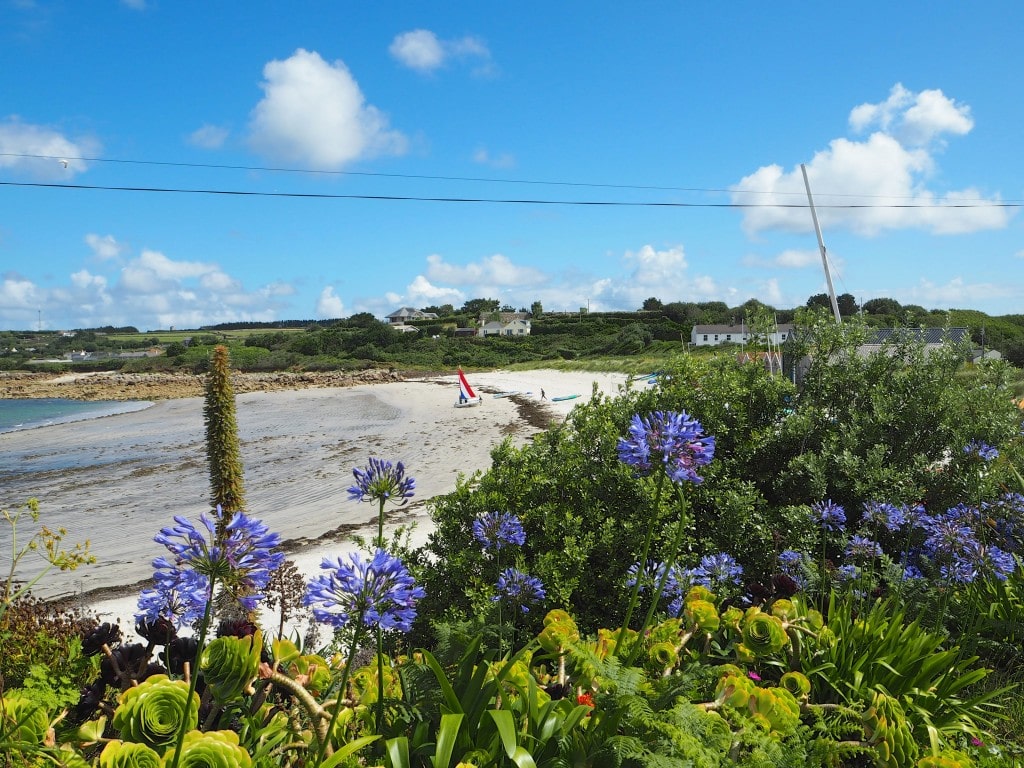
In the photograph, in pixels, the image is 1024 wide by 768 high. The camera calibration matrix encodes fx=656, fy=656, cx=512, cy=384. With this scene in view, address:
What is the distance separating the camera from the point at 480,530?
286 centimetres

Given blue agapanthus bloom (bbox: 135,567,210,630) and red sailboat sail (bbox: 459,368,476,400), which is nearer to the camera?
blue agapanthus bloom (bbox: 135,567,210,630)

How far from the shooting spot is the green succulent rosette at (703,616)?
243cm

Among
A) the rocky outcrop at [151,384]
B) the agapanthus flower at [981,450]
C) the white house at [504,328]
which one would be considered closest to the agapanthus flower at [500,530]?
the agapanthus flower at [981,450]

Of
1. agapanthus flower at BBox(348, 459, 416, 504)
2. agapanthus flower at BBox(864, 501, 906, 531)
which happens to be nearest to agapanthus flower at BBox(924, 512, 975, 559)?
agapanthus flower at BBox(864, 501, 906, 531)

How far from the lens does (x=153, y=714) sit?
5.31ft

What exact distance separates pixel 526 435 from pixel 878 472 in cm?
1564

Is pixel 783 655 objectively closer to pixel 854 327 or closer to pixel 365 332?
pixel 854 327

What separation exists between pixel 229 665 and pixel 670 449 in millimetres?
1360

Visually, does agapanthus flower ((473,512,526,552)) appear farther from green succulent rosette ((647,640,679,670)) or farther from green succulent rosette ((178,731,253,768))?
green succulent rosette ((178,731,253,768))

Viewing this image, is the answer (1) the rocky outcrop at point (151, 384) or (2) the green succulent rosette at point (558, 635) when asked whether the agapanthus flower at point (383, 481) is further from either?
(1) the rocky outcrop at point (151, 384)

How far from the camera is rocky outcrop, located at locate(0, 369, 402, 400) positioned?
49844mm

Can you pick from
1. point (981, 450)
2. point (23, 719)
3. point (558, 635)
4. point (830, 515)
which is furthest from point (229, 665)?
point (981, 450)

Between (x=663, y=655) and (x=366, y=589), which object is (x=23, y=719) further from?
(x=663, y=655)

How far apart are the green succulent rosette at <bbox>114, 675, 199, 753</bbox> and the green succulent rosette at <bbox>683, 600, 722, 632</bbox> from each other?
1.69m
